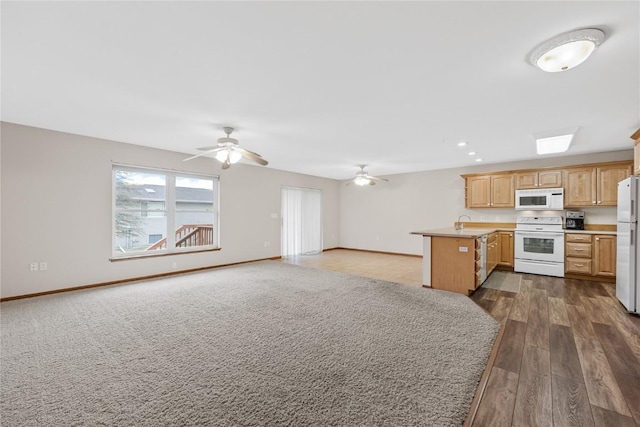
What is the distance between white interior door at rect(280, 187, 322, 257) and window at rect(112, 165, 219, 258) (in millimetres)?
2188

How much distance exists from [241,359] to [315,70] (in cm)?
261

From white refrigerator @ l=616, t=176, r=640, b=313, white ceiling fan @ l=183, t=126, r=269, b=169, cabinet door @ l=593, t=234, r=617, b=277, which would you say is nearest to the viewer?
white refrigerator @ l=616, t=176, r=640, b=313

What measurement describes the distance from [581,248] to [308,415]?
237 inches

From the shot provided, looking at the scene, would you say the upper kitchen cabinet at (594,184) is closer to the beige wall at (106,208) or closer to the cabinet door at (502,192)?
the beige wall at (106,208)

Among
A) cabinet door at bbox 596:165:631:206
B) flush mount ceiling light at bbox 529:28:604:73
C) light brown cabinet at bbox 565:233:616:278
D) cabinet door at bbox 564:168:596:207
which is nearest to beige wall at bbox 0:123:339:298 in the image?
flush mount ceiling light at bbox 529:28:604:73

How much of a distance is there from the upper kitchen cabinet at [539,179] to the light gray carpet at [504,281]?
196 cm

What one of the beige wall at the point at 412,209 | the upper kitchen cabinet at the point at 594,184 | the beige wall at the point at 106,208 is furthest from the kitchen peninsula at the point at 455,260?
the beige wall at the point at 106,208

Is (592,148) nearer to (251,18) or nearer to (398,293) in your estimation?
(398,293)

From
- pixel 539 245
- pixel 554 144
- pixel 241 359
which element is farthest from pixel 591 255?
pixel 241 359

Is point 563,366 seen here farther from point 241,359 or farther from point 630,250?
point 241,359

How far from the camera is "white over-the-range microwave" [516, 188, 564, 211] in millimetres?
5352

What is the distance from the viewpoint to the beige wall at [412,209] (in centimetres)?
577

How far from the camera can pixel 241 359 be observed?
227 centimetres

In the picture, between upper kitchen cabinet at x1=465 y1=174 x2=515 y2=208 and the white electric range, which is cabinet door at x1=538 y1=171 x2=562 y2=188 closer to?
upper kitchen cabinet at x1=465 y1=174 x2=515 y2=208
